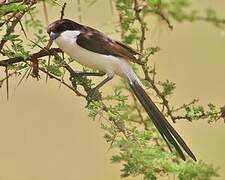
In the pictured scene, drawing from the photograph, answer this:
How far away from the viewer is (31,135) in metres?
2.80

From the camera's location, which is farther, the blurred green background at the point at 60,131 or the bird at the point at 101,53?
the blurred green background at the point at 60,131

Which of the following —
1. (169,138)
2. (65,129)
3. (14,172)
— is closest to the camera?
(169,138)

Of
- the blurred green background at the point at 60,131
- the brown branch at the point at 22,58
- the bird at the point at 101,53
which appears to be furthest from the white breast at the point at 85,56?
the blurred green background at the point at 60,131

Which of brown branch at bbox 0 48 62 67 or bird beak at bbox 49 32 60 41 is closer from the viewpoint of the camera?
brown branch at bbox 0 48 62 67

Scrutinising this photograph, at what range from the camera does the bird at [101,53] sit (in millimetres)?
1255

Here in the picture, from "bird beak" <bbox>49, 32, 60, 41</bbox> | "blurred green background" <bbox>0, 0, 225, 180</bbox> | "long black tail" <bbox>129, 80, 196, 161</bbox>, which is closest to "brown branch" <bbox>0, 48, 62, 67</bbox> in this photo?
"bird beak" <bbox>49, 32, 60, 41</bbox>

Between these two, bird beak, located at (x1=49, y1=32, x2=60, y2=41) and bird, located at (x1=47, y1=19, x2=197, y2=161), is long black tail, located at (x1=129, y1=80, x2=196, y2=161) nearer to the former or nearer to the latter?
bird, located at (x1=47, y1=19, x2=197, y2=161)

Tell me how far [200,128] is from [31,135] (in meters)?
0.80

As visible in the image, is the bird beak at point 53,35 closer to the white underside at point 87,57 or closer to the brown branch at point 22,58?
the white underside at point 87,57

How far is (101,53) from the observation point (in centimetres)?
129

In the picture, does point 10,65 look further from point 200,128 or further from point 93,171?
point 200,128

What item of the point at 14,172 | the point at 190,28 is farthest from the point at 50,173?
the point at 190,28

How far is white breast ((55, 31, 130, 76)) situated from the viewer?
4.15 ft

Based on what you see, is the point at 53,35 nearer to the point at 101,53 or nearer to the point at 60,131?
the point at 101,53
